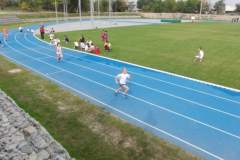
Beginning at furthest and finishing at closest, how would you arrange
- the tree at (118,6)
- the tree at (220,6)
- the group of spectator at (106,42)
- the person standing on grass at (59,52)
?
the tree at (220,6), the tree at (118,6), the group of spectator at (106,42), the person standing on grass at (59,52)

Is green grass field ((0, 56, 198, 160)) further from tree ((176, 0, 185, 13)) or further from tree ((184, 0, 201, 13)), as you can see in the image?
tree ((184, 0, 201, 13))

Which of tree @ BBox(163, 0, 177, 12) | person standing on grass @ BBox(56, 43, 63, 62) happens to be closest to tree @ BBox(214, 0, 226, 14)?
tree @ BBox(163, 0, 177, 12)

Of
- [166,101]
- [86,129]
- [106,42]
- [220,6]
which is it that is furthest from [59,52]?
[220,6]

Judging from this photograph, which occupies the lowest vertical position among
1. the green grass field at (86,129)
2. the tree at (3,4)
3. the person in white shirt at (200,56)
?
the green grass field at (86,129)

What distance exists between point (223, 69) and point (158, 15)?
81.9 metres

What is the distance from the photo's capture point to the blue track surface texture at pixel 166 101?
9.14 metres

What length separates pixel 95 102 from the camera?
12359 millimetres

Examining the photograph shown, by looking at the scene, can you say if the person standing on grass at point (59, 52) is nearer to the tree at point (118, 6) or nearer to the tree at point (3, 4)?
the tree at point (3, 4)

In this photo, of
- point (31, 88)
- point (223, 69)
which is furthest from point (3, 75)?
point (223, 69)

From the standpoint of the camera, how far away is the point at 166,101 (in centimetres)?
1238

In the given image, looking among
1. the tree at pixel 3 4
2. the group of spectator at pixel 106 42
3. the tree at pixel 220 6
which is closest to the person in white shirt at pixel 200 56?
the group of spectator at pixel 106 42

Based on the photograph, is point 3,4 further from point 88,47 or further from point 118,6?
point 88,47

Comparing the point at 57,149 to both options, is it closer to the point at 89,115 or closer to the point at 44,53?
the point at 89,115

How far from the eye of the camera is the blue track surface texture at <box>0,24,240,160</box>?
30.0 ft
